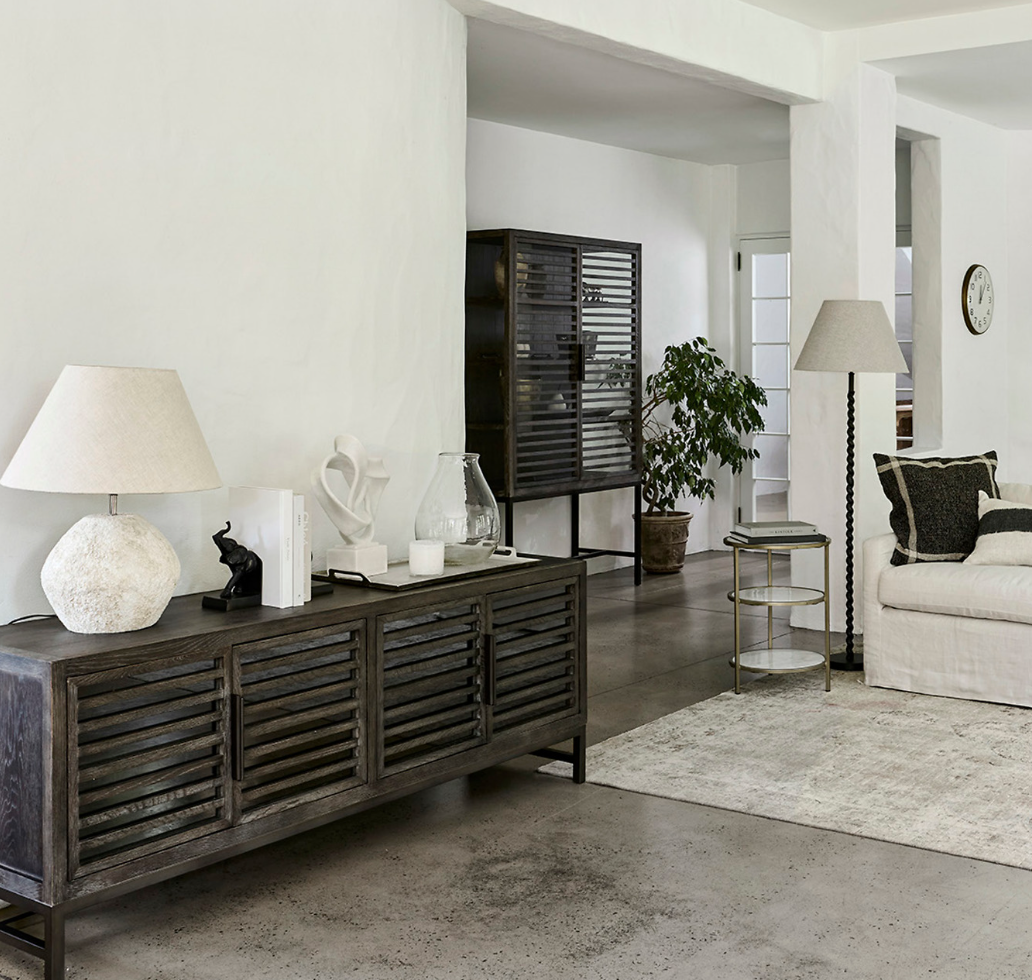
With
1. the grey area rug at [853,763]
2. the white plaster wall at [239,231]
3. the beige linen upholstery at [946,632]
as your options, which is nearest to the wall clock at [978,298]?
the beige linen upholstery at [946,632]

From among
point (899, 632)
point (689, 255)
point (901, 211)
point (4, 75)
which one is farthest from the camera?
point (689, 255)

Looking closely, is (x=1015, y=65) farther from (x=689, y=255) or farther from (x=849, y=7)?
(x=689, y=255)

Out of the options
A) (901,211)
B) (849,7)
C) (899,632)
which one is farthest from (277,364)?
(901,211)

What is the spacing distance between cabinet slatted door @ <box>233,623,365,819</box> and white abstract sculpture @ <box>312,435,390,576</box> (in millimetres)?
376

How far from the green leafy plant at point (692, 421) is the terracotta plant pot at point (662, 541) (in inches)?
3.9

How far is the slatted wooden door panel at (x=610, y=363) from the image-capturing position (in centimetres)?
701

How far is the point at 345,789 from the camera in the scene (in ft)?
10.2

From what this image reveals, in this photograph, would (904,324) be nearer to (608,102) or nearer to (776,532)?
(608,102)

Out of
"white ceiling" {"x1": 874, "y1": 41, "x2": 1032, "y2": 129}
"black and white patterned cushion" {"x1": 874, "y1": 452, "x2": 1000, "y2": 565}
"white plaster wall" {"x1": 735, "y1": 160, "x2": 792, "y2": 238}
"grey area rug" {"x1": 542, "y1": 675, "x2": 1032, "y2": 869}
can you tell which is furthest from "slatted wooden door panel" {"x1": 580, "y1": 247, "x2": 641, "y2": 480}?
"grey area rug" {"x1": 542, "y1": 675, "x2": 1032, "y2": 869}

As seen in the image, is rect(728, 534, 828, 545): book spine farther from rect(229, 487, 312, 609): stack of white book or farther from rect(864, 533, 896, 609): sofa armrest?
rect(229, 487, 312, 609): stack of white book

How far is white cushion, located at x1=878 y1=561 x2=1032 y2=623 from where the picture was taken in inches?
181

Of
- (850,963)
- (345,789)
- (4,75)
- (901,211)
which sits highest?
(901,211)

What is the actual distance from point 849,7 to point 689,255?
310 cm

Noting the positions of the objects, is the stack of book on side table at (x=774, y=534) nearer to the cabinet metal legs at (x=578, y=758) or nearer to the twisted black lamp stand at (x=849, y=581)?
the twisted black lamp stand at (x=849, y=581)
